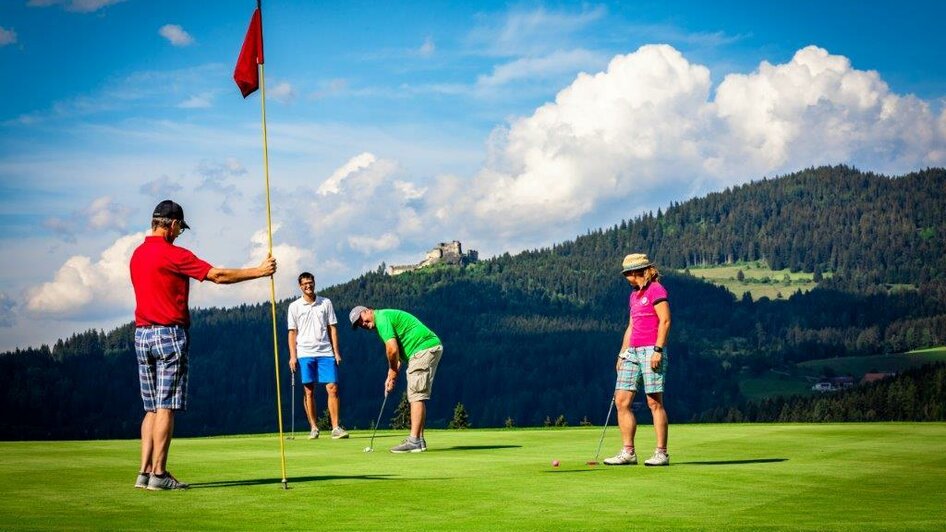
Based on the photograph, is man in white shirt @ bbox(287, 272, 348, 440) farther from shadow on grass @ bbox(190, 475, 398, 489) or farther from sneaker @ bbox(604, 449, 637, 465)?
shadow on grass @ bbox(190, 475, 398, 489)

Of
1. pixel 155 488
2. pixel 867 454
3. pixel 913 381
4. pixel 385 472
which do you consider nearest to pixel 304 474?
pixel 385 472

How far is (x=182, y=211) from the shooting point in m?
13.3

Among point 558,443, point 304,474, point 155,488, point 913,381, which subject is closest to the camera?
point 155,488

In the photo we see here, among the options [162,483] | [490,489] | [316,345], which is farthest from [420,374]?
[162,483]

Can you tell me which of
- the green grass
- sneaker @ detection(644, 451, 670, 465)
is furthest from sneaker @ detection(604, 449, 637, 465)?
the green grass

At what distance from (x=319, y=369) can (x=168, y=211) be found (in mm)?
10927

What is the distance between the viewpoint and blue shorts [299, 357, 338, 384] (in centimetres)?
2348

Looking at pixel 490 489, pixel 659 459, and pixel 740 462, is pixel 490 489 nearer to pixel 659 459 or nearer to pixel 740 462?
pixel 659 459

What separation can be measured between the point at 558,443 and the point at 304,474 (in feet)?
26.5

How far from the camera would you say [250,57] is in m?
15.3

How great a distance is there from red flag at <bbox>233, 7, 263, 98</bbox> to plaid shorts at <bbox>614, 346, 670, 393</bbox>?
649 centimetres

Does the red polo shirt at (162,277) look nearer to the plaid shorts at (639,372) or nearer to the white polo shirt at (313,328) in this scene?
the plaid shorts at (639,372)

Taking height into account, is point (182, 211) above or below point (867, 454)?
above

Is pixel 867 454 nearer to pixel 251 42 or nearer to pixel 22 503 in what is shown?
pixel 251 42
